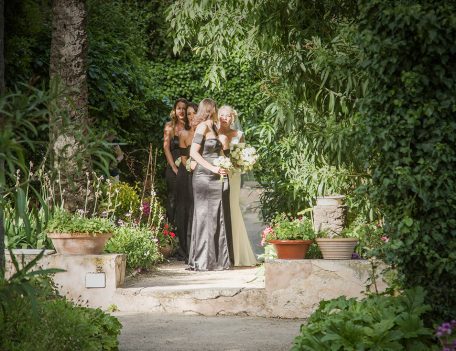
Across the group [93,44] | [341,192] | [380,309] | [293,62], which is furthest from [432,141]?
[93,44]

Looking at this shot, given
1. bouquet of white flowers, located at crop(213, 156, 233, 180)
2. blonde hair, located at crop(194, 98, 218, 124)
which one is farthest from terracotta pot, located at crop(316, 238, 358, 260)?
blonde hair, located at crop(194, 98, 218, 124)

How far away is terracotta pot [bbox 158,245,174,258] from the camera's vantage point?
43.5 ft

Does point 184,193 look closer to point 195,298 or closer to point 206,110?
point 206,110

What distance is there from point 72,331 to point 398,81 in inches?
98.0

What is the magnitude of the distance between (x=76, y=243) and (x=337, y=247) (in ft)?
8.29

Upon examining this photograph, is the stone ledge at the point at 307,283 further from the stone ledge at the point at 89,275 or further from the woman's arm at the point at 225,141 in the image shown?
the woman's arm at the point at 225,141

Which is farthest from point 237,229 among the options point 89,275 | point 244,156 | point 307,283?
point 307,283

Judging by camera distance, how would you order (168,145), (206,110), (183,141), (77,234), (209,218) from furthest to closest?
(168,145)
(183,141)
(206,110)
(209,218)
(77,234)

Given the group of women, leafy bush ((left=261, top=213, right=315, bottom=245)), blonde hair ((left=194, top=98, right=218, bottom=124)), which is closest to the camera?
leafy bush ((left=261, top=213, right=315, bottom=245))

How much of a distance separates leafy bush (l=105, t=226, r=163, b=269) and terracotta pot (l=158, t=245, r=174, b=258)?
1.70 metres

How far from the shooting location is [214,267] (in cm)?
1179

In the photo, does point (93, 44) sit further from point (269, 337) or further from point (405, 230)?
point (405, 230)

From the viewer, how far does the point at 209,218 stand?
38.6 feet

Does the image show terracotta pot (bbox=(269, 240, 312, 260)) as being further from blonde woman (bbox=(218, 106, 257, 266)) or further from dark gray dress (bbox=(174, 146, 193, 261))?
dark gray dress (bbox=(174, 146, 193, 261))
